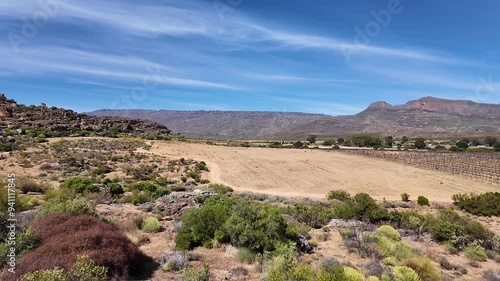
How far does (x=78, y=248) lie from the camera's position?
7492 mm

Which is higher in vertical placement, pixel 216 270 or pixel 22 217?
pixel 22 217

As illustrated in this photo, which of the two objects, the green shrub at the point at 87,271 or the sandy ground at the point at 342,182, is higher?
the green shrub at the point at 87,271

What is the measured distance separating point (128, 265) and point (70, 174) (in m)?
25.9

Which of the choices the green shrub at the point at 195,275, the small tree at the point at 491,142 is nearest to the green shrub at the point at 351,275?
the green shrub at the point at 195,275

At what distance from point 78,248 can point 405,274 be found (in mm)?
7996

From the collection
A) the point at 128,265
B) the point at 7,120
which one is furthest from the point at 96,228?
the point at 7,120

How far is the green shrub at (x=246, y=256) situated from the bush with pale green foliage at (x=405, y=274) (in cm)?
385

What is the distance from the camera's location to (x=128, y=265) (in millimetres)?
7961

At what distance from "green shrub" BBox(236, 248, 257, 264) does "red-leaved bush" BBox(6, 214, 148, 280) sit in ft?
9.14

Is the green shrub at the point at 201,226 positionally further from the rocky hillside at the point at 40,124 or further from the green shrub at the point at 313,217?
the rocky hillside at the point at 40,124

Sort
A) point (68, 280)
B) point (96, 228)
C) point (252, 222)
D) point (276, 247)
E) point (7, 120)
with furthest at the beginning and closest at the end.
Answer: point (7, 120) < point (252, 222) < point (276, 247) < point (96, 228) < point (68, 280)

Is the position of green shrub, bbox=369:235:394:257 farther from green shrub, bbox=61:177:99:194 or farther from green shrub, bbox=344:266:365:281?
green shrub, bbox=61:177:99:194

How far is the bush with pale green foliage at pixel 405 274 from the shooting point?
27.2 ft

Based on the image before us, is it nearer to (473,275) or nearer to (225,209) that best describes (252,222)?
(225,209)
